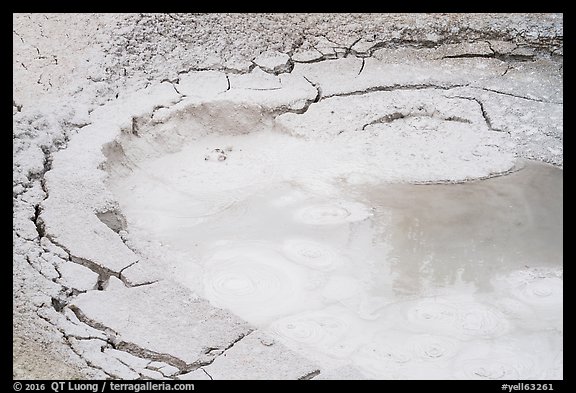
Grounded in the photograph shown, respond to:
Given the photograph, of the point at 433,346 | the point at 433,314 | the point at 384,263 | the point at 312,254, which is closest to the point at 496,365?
the point at 433,346

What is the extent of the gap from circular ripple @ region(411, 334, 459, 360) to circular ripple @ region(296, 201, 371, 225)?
2.94ft

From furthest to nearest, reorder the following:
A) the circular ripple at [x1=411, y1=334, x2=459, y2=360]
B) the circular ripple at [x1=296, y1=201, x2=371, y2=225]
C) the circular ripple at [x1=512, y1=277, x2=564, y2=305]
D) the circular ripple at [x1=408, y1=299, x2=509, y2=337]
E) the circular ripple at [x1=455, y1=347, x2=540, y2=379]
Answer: the circular ripple at [x1=296, y1=201, x2=371, y2=225], the circular ripple at [x1=512, y1=277, x2=564, y2=305], the circular ripple at [x1=408, y1=299, x2=509, y2=337], the circular ripple at [x1=411, y1=334, x2=459, y2=360], the circular ripple at [x1=455, y1=347, x2=540, y2=379]

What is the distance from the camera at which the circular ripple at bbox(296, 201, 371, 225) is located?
13.2ft

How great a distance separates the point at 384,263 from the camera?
A: 12.2 feet

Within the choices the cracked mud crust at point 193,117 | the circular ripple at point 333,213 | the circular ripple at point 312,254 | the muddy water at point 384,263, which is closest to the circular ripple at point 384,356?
the muddy water at point 384,263

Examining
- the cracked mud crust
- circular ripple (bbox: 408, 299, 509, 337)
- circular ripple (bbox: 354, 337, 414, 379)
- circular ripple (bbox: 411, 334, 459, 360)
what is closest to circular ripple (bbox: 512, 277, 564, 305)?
circular ripple (bbox: 408, 299, 509, 337)

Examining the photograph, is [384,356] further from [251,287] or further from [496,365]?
[251,287]

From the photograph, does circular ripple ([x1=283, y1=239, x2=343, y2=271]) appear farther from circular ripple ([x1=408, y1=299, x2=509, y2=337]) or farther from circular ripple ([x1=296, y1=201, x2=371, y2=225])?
circular ripple ([x1=408, y1=299, x2=509, y2=337])

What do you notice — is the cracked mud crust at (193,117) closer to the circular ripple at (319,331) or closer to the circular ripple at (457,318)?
the circular ripple at (319,331)

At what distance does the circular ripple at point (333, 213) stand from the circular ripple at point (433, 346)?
0.90 meters

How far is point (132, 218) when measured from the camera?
401cm

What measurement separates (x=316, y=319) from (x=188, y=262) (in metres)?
0.66

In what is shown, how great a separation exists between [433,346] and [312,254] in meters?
0.77
